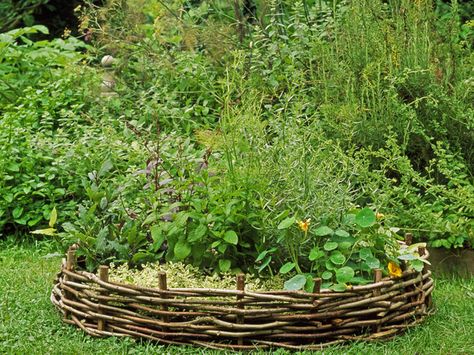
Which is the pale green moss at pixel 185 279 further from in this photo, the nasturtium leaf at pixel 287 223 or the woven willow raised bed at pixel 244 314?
the nasturtium leaf at pixel 287 223

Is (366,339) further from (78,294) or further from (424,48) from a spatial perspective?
(424,48)

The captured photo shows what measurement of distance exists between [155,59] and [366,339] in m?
4.07

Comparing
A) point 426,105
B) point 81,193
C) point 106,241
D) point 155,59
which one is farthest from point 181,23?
point 106,241

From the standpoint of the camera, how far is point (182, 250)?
176 inches

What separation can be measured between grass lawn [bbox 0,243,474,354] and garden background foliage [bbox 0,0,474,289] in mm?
309

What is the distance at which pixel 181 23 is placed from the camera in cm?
748

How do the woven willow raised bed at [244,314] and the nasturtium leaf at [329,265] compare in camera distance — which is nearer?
the woven willow raised bed at [244,314]

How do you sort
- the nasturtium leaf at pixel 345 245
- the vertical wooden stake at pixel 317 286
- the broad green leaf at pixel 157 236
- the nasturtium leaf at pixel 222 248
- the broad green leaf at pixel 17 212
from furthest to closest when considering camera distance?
1. the broad green leaf at pixel 17 212
2. the broad green leaf at pixel 157 236
3. the nasturtium leaf at pixel 222 248
4. the nasturtium leaf at pixel 345 245
5. the vertical wooden stake at pixel 317 286

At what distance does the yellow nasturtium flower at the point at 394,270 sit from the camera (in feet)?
14.1

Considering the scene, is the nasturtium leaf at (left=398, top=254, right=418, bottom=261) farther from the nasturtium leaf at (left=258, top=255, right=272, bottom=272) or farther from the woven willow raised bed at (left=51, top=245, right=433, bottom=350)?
the nasturtium leaf at (left=258, top=255, right=272, bottom=272)

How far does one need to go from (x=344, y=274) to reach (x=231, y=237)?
0.57m

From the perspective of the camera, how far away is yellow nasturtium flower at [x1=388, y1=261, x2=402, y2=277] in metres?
4.29

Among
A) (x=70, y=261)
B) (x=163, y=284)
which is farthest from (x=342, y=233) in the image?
(x=70, y=261)

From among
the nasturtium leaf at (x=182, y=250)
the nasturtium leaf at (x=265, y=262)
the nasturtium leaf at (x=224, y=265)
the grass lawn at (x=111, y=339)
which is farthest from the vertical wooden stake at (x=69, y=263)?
the nasturtium leaf at (x=265, y=262)
